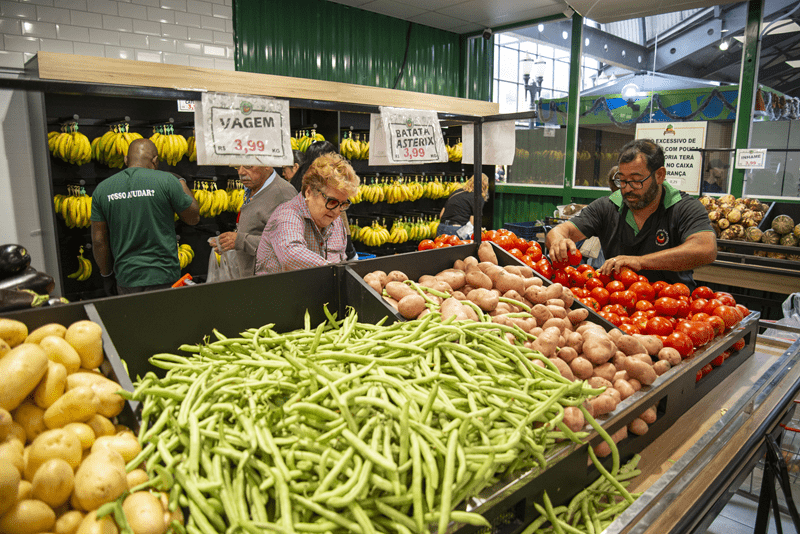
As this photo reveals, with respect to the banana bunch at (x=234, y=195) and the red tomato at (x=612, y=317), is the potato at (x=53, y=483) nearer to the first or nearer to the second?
the red tomato at (x=612, y=317)

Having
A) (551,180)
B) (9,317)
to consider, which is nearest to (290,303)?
(9,317)

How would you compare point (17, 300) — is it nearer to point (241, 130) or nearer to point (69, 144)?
point (241, 130)

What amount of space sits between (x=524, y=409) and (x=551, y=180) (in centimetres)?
774

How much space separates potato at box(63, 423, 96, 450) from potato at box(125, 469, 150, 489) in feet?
0.41

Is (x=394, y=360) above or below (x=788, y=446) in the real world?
above

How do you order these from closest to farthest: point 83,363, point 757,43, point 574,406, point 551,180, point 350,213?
point 83,363 < point 574,406 < point 757,43 < point 350,213 < point 551,180

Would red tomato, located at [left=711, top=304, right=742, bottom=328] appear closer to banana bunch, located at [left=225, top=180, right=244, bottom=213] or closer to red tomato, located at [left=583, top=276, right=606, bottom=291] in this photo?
red tomato, located at [left=583, top=276, right=606, bottom=291]

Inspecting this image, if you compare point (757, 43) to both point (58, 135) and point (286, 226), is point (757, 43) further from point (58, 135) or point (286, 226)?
point (58, 135)

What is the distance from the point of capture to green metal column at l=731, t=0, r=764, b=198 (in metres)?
6.11

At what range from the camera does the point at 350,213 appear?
7.05 meters

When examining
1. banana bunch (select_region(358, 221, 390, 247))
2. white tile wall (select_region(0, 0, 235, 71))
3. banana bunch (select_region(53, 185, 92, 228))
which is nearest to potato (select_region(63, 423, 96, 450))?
banana bunch (select_region(53, 185, 92, 228))

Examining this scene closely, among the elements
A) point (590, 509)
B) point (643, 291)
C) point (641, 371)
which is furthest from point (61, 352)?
point (643, 291)

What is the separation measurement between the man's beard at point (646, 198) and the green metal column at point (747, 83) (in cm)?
397

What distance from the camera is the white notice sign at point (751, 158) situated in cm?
596
